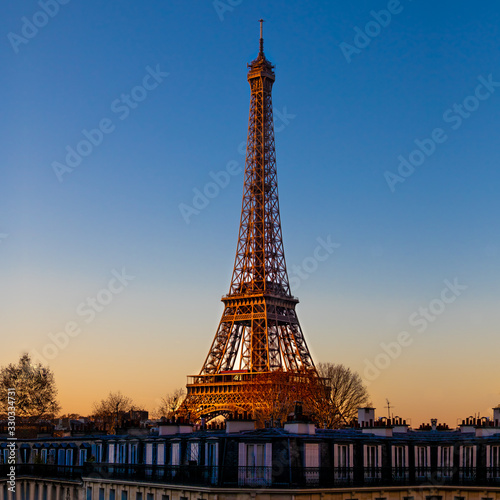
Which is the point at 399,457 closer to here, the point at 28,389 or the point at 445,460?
the point at 445,460

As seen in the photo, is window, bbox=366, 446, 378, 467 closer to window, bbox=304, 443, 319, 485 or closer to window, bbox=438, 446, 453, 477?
window, bbox=304, 443, 319, 485

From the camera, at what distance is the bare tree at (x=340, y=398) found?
7869 cm

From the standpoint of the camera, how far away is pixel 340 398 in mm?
85562

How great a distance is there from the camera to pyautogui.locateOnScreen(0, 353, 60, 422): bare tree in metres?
80.0

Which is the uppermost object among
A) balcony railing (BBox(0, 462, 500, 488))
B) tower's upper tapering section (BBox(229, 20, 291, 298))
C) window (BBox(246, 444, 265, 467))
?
tower's upper tapering section (BBox(229, 20, 291, 298))

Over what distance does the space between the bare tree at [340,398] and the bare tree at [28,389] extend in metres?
27.9

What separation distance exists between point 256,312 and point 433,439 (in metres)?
69.4

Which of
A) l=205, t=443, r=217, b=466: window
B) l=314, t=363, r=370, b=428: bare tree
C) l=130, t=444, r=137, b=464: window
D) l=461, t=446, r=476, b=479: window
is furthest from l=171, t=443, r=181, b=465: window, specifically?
l=314, t=363, r=370, b=428: bare tree

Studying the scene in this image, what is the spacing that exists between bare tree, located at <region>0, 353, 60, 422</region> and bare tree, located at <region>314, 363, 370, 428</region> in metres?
27.9

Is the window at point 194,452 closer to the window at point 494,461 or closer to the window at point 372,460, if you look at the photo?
the window at point 372,460

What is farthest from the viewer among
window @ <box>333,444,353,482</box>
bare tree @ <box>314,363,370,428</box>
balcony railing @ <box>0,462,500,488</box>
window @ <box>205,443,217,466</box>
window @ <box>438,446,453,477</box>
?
bare tree @ <box>314,363,370,428</box>

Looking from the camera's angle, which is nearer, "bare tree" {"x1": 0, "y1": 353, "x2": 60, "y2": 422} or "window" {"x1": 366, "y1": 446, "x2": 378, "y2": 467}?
"window" {"x1": 366, "y1": 446, "x2": 378, "y2": 467}

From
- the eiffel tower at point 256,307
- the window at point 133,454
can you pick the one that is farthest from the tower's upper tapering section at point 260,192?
the window at point 133,454

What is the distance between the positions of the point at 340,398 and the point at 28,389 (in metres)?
32.4
